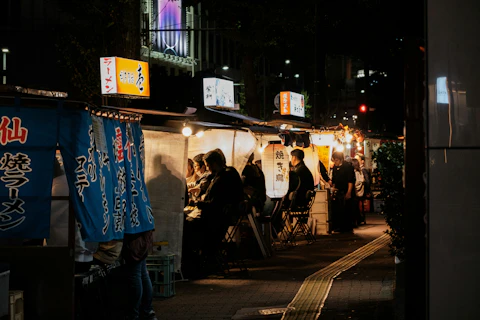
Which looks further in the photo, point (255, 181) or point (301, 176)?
point (301, 176)

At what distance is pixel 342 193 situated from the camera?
1029 inches

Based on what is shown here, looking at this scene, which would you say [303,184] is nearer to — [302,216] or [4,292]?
[302,216]

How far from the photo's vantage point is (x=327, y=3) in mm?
31859

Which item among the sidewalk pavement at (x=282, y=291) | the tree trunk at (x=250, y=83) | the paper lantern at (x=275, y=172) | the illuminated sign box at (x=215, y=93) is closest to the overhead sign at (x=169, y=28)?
the tree trunk at (x=250, y=83)

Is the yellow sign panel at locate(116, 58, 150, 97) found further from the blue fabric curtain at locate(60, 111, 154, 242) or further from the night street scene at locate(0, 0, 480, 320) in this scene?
the blue fabric curtain at locate(60, 111, 154, 242)

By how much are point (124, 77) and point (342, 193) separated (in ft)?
38.9

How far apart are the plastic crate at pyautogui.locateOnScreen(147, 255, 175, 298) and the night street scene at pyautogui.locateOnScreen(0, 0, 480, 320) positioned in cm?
4

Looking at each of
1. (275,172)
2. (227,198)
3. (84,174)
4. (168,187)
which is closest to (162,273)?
(168,187)

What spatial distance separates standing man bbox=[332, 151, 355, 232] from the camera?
84.4 feet

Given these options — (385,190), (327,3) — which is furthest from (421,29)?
(327,3)

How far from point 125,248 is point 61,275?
4.99ft

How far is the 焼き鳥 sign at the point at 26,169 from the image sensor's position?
8.63 m

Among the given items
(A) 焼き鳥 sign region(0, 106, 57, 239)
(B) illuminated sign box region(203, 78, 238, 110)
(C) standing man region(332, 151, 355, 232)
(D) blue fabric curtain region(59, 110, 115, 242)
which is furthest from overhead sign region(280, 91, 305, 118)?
(A) 焼き鳥 sign region(0, 106, 57, 239)

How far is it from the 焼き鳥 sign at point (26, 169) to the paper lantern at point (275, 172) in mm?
11113
